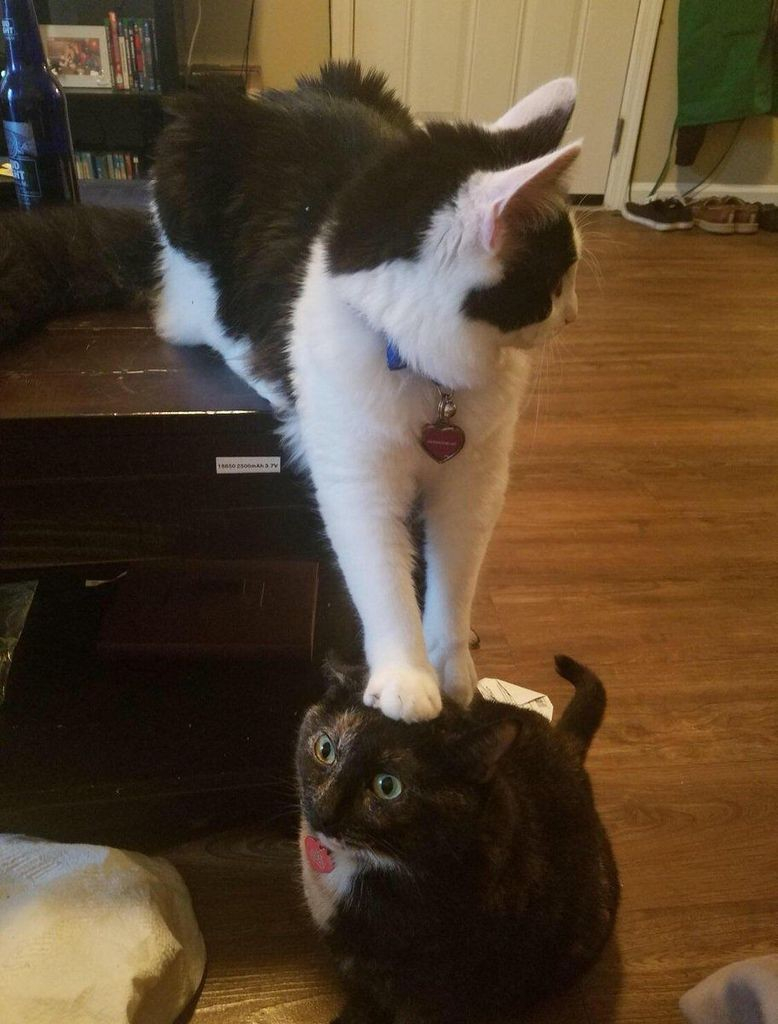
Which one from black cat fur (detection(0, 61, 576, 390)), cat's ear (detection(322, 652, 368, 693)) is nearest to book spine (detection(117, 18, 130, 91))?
black cat fur (detection(0, 61, 576, 390))

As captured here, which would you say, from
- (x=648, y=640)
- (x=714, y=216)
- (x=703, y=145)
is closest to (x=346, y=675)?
(x=648, y=640)

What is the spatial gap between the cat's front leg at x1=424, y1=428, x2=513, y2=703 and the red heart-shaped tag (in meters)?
0.03

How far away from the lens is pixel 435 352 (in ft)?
2.48

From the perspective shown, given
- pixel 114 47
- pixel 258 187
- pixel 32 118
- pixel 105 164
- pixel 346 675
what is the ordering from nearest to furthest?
pixel 346 675 → pixel 258 187 → pixel 32 118 → pixel 114 47 → pixel 105 164

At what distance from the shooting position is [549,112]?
2.66 ft

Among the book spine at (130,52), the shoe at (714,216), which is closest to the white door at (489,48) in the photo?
the shoe at (714,216)

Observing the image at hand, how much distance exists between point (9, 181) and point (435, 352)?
959 millimetres

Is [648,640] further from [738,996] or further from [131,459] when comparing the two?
[131,459]

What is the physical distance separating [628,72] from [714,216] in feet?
2.37

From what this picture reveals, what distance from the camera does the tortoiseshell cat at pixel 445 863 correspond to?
2.61 feet

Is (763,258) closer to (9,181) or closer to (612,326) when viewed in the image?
(612,326)

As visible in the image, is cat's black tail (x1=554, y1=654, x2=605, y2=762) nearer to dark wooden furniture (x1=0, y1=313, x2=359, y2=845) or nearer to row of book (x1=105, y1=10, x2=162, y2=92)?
dark wooden furniture (x1=0, y1=313, x2=359, y2=845)

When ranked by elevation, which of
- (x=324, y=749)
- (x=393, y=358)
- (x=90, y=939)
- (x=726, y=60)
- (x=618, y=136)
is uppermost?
(x=393, y=358)

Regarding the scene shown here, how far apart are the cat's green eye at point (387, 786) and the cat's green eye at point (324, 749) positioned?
0.19ft
